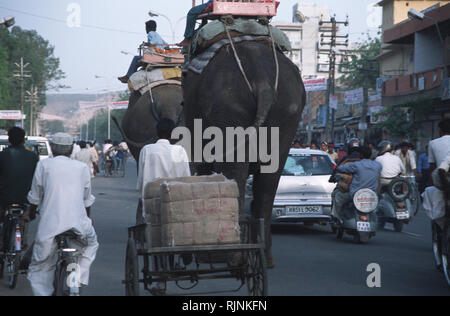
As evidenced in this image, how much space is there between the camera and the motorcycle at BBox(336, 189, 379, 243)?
12.7m

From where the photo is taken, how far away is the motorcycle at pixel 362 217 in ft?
41.8

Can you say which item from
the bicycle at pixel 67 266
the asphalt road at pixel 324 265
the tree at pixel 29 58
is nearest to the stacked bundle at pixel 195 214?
the bicycle at pixel 67 266

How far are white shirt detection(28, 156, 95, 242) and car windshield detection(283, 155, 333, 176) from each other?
808cm

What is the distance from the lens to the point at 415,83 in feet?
122

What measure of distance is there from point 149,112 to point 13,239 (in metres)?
4.51

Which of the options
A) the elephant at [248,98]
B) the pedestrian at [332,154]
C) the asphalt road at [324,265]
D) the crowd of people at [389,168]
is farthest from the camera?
the pedestrian at [332,154]

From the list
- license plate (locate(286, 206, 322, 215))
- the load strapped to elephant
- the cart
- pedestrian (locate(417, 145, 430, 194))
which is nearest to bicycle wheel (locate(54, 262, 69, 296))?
the cart

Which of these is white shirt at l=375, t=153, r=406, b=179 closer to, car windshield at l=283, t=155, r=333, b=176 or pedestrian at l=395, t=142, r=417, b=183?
car windshield at l=283, t=155, r=333, b=176

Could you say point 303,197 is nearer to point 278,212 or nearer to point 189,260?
point 278,212

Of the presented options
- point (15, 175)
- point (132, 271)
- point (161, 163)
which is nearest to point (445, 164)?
point (161, 163)

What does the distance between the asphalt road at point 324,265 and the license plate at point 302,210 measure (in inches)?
16.1

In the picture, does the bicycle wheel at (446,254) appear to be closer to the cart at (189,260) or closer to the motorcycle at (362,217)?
the cart at (189,260)

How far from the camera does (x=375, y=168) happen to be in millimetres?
13453
